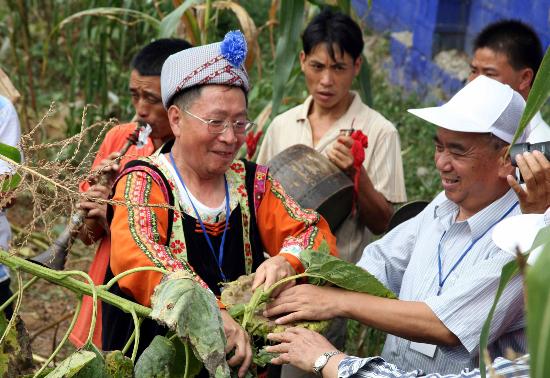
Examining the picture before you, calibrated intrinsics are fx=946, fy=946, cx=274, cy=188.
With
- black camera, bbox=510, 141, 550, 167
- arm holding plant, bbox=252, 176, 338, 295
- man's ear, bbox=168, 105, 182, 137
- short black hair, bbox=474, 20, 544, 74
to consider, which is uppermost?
short black hair, bbox=474, 20, 544, 74

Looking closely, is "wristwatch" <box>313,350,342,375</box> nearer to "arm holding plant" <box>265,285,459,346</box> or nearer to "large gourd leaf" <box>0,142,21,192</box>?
"arm holding plant" <box>265,285,459,346</box>

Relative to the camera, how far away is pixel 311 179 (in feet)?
11.0

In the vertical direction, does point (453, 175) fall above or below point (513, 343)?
above

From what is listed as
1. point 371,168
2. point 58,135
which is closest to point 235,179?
point 371,168

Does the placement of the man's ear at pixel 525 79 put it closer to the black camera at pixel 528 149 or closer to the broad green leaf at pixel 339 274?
the black camera at pixel 528 149

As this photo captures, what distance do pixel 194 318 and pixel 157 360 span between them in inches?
6.4

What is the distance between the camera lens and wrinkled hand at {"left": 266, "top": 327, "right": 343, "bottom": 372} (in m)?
2.36

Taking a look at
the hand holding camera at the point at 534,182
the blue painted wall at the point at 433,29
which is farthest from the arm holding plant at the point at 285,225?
the blue painted wall at the point at 433,29

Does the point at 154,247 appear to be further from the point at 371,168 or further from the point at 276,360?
the point at 371,168

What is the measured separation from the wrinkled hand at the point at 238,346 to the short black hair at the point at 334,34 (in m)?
1.78

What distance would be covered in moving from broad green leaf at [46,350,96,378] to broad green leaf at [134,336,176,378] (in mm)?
172

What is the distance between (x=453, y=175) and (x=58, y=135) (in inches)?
189

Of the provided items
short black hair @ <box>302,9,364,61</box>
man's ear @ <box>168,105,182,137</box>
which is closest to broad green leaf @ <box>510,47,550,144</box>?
man's ear @ <box>168,105,182,137</box>

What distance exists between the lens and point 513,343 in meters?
2.50
